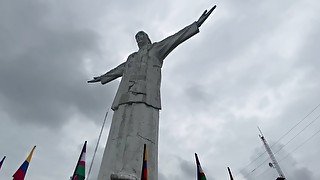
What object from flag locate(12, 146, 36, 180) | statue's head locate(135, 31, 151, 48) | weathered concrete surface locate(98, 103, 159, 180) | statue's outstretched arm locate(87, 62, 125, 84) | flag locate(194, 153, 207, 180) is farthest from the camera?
statue's outstretched arm locate(87, 62, 125, 84)

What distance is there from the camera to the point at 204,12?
864cm

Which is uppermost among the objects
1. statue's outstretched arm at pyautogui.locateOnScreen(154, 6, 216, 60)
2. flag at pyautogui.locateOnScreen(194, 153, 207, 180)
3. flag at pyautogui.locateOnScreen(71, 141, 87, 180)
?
statue's outstretched arm at pyautogui.locateOnScreen(154, 6, 216, 60)

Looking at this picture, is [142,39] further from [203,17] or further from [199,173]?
[199,173]

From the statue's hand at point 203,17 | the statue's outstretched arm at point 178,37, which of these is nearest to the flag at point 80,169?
the statue's outstretched arm at point 178,37

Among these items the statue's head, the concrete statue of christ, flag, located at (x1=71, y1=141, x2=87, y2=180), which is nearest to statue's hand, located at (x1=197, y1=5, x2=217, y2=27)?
the concrete statue of christ

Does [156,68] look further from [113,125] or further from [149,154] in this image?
[149,154]

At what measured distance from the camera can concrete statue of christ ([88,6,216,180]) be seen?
6508mm

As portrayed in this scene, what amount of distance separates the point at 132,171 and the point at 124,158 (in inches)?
15.7

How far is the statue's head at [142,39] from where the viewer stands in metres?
9.52

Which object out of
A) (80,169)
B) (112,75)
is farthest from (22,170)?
(112,75)

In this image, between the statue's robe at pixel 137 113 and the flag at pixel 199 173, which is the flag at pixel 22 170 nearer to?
the statue's robe at pixel 137 113

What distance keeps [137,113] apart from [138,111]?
0.07 m

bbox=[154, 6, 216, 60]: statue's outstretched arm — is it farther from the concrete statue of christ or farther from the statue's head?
the statue's head

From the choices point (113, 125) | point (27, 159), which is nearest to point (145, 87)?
point (113, 125)
